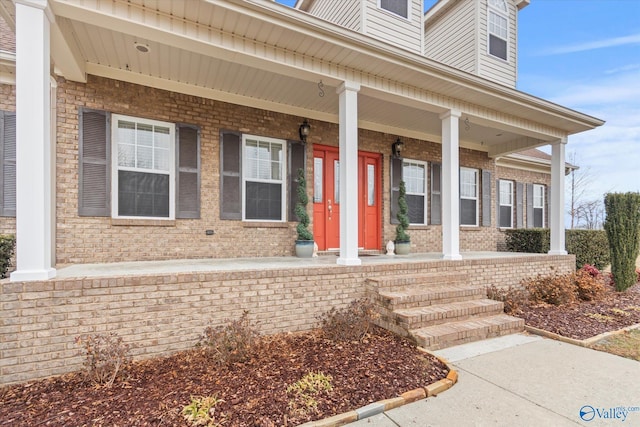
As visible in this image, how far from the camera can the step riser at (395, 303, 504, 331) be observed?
12.5 ft

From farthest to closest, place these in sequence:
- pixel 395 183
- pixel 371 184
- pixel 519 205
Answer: pixel 519 205, pixel 395 183, pixel 371 184

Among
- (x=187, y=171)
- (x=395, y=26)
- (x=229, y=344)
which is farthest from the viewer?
(x=395, y=26)

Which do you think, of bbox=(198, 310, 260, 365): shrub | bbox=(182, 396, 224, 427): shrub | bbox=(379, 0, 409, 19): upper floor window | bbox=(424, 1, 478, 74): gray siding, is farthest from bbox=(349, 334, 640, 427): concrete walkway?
bbox=(424, 1, 478, 74): gray siding

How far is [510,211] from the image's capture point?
9.96 meters

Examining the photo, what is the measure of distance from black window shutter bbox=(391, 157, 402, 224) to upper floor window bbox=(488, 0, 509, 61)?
3491 millimetres

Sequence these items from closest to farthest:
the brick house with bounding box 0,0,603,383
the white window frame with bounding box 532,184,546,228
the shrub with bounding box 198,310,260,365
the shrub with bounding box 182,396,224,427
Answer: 1. the shrub with bounding box 182,396,224,427
2. the brick house with bounding box 0,0,603,383
3. the shrub with bounding box 198,310,260,365
4. the white window frame with bounding box 532,184,546,228

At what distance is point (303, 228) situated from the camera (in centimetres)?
577

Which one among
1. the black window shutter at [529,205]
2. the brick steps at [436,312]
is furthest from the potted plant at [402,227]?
the black window shutter at [529,205]

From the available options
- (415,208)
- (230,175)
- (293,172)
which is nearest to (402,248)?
(415,208)

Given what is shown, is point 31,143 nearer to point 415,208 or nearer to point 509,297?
point 509,297

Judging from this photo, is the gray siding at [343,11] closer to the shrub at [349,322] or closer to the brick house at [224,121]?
the brick house at [224,121]

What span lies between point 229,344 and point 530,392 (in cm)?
274

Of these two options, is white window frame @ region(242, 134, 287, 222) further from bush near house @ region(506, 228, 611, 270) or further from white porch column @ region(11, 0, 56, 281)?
bush near house @ region(506, 228, 611, 270)

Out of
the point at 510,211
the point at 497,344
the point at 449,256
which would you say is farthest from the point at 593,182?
the point at 497,344
